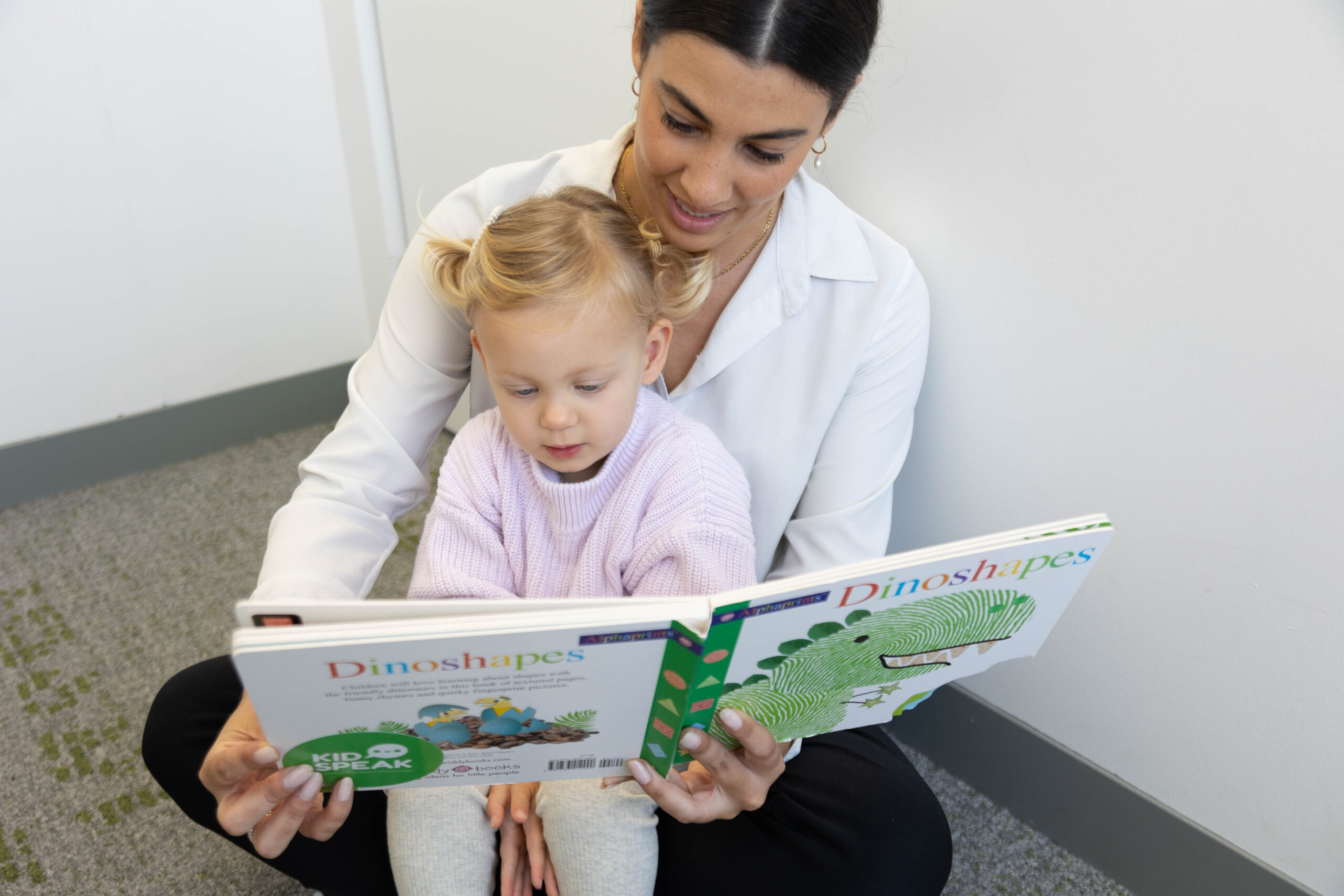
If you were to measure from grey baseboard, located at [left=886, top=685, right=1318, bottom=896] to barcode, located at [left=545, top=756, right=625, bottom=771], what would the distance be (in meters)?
0.71

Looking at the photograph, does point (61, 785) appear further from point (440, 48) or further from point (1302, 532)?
point (1302, 532)

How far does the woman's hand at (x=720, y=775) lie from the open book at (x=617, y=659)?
14mm

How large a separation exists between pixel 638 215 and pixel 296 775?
2.31 feet

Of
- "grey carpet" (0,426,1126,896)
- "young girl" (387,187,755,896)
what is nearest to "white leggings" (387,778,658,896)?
"young girl" (387,187,755,896)

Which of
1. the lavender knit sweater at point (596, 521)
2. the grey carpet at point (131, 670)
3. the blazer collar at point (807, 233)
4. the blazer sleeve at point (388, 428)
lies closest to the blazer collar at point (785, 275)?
the blazer collar at point (807, 233)

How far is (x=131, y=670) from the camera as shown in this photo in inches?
59.5

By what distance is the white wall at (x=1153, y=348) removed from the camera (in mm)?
869

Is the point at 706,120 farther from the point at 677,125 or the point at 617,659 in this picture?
the point at 617,659

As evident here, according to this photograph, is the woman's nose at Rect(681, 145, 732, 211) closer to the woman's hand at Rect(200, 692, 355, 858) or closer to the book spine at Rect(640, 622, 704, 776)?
the book spine at Rect(640, 622, 704, 776)

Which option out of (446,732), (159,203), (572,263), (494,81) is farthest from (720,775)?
(159,203)

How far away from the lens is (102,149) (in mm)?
1779

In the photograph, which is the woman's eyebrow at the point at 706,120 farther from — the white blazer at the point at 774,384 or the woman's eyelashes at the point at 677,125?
the white blazer at the point at 774,384

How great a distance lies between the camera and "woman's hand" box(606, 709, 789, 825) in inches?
31.6

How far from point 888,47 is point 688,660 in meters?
0.79
